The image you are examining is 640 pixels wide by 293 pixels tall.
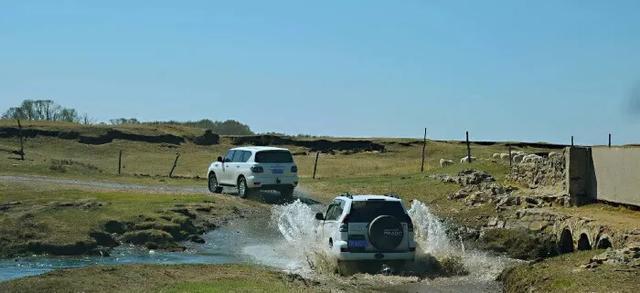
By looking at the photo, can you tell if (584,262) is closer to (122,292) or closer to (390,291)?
(390,291)

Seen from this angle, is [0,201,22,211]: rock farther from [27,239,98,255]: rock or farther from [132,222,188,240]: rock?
[27,239,98,255]: rock

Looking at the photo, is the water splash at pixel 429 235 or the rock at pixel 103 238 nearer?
the water splash at pixel 429 235

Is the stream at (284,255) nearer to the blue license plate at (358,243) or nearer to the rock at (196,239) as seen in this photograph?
the rock at (196,239)

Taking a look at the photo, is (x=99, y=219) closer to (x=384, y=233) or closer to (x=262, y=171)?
(x=262, y=171)

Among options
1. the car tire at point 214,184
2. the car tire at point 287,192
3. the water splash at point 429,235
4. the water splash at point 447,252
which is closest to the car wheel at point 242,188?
the car tire at point 287,192

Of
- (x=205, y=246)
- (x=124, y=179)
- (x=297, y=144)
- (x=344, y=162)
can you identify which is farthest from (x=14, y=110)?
(x=205, y=246)

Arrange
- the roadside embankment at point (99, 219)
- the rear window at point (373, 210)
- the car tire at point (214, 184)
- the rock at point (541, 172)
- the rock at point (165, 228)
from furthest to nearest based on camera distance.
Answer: the car tire at point (214, 184) → the rock at point (541, 172) → the rock at point (165, 228) → the roadside embankment at point (99, 219) → the rear window at point (373, 210)

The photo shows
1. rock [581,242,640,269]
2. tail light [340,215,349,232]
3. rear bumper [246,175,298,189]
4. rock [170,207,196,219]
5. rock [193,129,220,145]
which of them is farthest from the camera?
rock [193,129,220,145]

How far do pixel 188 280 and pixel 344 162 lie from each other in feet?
142

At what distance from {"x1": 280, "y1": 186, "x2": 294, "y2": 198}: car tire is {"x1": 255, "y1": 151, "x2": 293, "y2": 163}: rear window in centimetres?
105

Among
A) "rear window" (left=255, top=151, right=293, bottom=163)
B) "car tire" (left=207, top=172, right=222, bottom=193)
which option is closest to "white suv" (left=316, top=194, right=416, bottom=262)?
"rear window" (left=255, top=151, right=293, bottom=163)

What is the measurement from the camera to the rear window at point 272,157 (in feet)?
105

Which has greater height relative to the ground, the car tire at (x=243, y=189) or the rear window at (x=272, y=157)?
the rear window at (x=272, y=157)

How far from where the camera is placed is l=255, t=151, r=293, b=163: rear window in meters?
32.0
